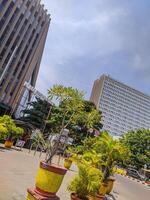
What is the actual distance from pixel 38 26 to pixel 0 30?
32.8 feet

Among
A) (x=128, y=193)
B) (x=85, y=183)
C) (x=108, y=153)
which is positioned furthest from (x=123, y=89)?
(x=85, y=183)

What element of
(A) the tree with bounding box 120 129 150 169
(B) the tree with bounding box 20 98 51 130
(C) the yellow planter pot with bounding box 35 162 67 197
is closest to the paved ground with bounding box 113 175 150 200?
(C) the yellow planter pot with bounding box 35 162 67 197

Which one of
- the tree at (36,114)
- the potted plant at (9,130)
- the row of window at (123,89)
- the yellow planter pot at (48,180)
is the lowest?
the yellow planter pot at (48,180)

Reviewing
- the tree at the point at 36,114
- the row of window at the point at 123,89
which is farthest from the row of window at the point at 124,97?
the tree at the point at 36,114

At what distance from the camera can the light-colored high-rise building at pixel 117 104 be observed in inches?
7244

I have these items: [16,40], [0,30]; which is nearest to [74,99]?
[0,30]

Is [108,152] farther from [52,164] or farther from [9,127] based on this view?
[9,127]

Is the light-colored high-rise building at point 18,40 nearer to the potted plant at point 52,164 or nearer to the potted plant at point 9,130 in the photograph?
the potted plant at point 9,130

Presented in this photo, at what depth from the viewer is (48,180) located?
6965 millimetres

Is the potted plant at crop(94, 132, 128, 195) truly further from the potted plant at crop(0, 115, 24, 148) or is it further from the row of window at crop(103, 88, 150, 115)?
the row of window at crop(103, 88, 150, 115)

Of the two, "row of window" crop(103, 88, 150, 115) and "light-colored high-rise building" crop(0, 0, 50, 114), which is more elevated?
"row of window" crop(103, 88, 150, 115)

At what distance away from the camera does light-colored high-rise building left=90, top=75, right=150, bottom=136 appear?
184 metres

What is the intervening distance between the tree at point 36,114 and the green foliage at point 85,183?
131 feet

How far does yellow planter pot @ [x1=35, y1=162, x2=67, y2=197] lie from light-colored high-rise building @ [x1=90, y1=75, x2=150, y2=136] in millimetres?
172166
